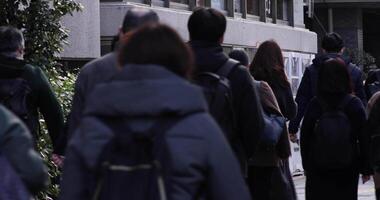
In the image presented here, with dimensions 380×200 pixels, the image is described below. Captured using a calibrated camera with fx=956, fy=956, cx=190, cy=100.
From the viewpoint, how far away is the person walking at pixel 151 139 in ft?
12.8

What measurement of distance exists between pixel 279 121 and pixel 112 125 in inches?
149

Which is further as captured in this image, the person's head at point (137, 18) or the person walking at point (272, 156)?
the person walking at point (272, 156)

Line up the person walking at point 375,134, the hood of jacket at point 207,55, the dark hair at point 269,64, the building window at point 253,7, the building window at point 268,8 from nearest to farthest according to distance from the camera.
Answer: the hood of jacket at point 207,55 < the person walking at point 375,134 < the dark hair at point 269,64 < the building window at point 253,7 < the building window at point 268,8

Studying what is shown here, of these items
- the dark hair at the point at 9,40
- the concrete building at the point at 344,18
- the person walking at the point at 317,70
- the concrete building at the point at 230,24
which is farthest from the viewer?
the concrete building at the point at 344,18

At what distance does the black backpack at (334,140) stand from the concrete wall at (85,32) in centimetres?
684

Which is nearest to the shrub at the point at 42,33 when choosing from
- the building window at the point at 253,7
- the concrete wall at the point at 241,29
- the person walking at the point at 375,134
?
the person walking at the point at 375,134

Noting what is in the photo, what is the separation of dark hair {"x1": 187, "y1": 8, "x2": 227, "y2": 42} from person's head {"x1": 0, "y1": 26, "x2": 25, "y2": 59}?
54.9 inches

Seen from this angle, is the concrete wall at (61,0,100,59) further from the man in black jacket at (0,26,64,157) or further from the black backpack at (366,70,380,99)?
the man in black jacket at (0,26,64,157)

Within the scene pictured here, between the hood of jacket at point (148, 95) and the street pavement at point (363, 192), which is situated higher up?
the hood of jacket at point (148, 95)

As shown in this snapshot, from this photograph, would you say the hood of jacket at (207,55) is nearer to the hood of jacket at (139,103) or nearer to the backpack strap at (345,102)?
the hood of jacket at (139,103)

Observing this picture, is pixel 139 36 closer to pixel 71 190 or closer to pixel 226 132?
pixel 71 190

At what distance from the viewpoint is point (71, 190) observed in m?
4.03

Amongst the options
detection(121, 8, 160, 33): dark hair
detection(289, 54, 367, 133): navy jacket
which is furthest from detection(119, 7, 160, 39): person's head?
detection(289, 54, 367, 133): navy jacket

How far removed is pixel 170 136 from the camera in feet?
12.8
